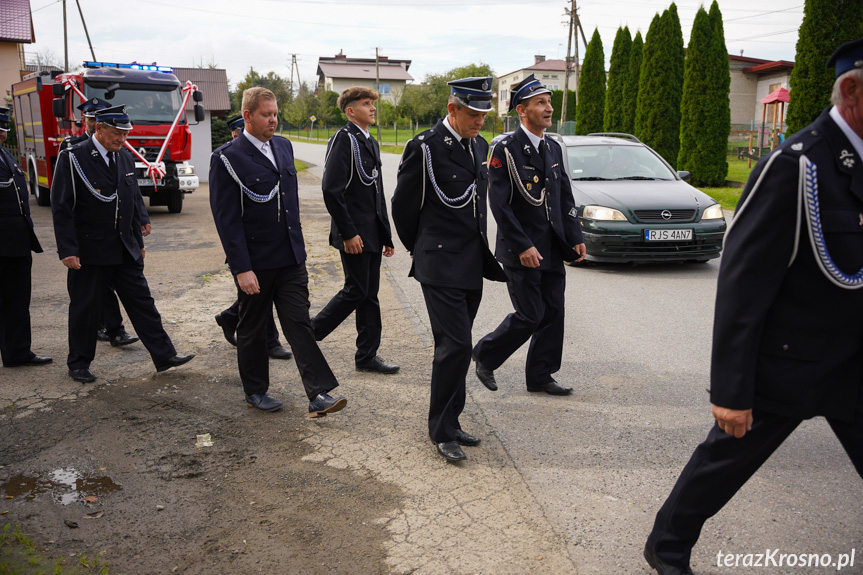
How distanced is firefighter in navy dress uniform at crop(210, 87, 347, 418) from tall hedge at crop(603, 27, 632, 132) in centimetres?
2462

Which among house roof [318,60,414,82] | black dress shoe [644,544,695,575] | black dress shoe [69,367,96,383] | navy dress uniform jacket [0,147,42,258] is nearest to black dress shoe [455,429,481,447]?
black dress shoe [644,544,695,575]

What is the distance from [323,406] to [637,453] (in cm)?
184

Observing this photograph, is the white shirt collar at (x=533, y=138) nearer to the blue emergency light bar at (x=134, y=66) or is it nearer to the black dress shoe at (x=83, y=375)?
the black dress shoe at (x=83, y=375)

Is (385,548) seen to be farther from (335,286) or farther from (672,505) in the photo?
(335,286)

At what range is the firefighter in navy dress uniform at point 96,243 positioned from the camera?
18.4 ft

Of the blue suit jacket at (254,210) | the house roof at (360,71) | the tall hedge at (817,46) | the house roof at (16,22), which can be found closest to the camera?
the blue suit jacket at (254,210)

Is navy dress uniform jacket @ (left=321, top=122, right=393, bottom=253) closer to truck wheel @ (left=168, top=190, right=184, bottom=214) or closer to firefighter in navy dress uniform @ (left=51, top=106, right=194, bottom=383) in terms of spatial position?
firefighter in navy dress uniform @ (left=51, top=106, right=194, bottom=383)

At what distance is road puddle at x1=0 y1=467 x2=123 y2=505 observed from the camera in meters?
3.79

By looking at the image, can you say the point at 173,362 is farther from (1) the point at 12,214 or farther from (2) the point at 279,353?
(1) the point at 12,214

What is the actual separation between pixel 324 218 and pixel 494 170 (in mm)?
11534

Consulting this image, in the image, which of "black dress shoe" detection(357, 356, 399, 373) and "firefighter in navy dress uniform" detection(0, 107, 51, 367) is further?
"firefighter in navy dress uniform" detection(0, 107, 51, 367)

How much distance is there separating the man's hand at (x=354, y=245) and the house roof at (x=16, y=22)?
36676mm

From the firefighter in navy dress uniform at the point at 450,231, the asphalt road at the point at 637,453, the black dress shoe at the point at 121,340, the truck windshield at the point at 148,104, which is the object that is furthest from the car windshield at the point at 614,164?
the truck windshield at the point at 148,104

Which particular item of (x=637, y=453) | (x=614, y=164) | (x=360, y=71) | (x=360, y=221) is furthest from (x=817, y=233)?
(x=360, y=71)
